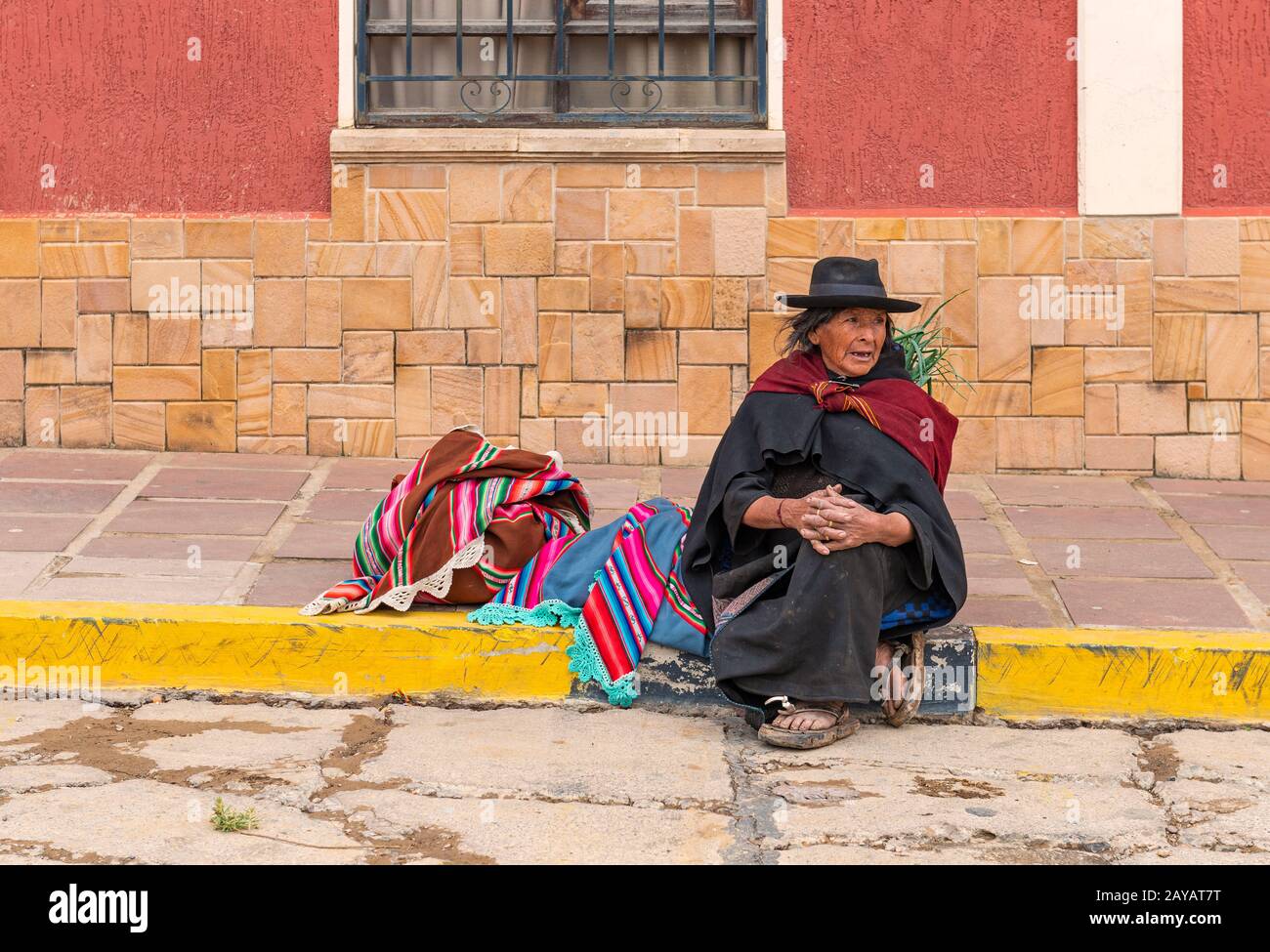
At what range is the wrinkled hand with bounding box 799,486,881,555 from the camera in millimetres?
4605

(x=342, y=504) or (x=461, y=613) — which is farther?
(x=342, y=504)

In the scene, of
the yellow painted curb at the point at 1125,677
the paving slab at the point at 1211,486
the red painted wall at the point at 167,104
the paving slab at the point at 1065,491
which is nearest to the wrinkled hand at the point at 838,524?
the yellow painted curb at the point at 1125,677

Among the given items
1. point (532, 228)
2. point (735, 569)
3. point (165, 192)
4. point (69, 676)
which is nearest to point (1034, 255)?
point (532, 228)

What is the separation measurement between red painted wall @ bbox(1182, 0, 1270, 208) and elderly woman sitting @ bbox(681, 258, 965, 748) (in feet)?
9.99

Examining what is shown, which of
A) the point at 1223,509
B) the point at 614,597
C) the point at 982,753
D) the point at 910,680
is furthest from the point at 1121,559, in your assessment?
the point at 614,597

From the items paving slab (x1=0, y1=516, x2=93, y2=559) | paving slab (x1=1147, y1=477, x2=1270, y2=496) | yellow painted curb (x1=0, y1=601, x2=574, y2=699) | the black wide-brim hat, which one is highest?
the black wide-brim hat

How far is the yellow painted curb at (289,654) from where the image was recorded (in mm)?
5129

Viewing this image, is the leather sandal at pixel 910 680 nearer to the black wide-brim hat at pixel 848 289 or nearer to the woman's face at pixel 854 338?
the woman's face at pixel 854 338

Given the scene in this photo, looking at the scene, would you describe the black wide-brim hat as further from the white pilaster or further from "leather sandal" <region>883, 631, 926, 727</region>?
the white pilaster

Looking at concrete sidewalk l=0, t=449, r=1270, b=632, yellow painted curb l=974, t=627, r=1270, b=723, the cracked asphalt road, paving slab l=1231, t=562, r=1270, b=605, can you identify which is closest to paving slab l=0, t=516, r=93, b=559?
concrete sidewalk l=0, t=449, r=1270, b=632

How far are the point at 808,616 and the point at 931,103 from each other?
345cm

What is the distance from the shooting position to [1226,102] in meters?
7.32

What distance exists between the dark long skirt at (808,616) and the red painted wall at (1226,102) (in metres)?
3.38

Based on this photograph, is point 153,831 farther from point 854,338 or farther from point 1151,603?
point 1151,603
